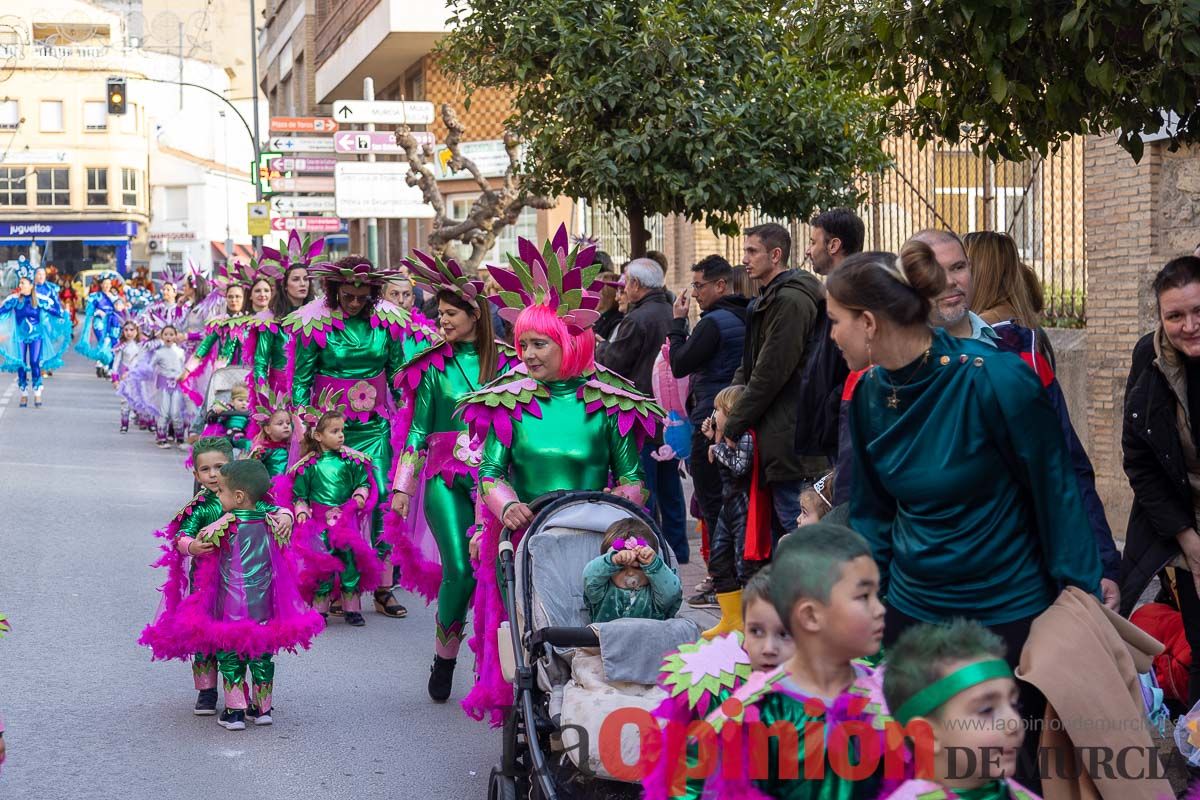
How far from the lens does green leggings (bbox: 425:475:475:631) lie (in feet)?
23.0

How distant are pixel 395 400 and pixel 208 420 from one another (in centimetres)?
225

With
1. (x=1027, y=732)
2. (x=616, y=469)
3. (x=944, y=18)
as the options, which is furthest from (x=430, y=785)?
(x=944, y=18)

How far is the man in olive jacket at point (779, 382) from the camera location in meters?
7.49

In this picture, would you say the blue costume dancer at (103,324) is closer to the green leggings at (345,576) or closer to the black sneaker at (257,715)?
the green leggings at (345,576)

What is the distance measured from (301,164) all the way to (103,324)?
1078cm

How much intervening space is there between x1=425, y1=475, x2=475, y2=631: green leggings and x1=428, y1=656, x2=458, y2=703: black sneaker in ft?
0.96

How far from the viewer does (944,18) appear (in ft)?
19.4

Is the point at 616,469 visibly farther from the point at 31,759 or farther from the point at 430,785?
the point at 31,759

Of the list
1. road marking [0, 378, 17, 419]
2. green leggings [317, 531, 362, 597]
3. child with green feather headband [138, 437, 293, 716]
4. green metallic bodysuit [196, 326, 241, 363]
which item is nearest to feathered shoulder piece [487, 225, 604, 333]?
child with green feather headband [138, 437, 293, 716]

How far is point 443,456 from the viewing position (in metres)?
7.24

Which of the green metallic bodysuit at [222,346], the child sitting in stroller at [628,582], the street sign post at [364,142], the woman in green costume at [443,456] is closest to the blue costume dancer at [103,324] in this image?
the street sign post at [364,142]

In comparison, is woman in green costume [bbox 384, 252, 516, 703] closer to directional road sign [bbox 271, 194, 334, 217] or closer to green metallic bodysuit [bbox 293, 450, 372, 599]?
green metallic bodysuit [bbox 293, 450, 372, 599]

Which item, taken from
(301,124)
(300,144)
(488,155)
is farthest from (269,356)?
(488,155)

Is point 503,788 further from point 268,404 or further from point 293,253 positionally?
point 293,253
